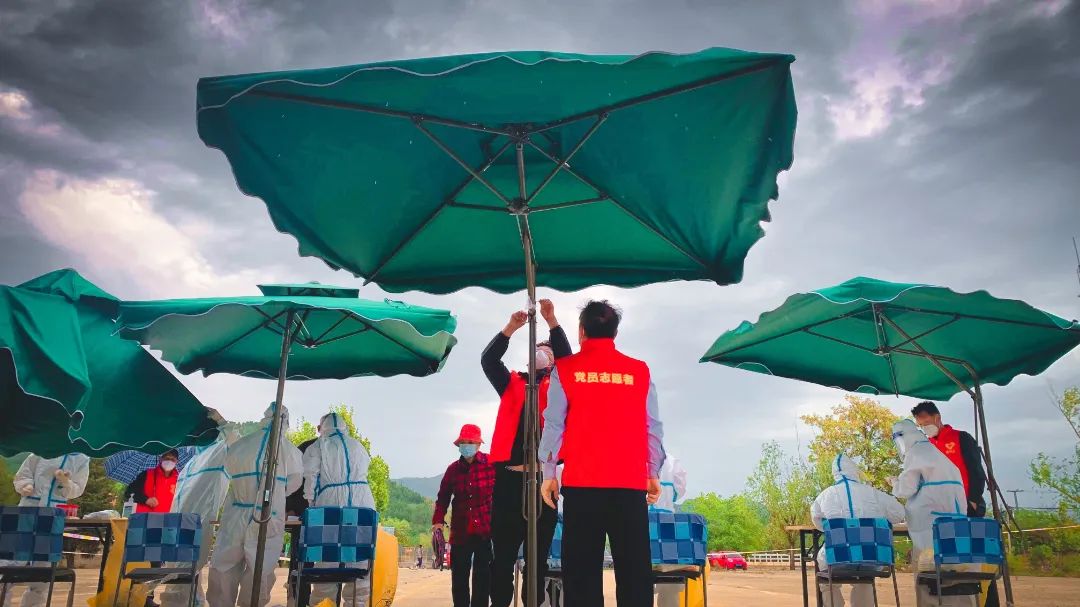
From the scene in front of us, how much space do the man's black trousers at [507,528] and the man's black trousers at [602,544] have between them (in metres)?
1.27

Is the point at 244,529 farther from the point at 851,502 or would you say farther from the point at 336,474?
the point at 851,502

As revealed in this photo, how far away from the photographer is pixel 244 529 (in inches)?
260

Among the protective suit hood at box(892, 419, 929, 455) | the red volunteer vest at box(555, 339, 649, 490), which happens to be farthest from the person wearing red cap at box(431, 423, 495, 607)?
the protective suit hood at box(892, 419, 929, 455)

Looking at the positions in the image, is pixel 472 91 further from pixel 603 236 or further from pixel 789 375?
→ pixel 789 375

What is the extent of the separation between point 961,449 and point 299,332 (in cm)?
655

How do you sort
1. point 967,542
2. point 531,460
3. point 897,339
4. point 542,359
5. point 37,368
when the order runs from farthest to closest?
point 897,339
point 967,542
point 542,359
point 37,368
point 531,460

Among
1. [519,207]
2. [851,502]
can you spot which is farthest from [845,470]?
[519,207]

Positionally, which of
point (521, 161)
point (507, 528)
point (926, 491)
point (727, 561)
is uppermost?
point (521, 161)

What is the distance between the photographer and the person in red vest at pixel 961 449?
23.3 feet

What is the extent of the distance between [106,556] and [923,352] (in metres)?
7.98

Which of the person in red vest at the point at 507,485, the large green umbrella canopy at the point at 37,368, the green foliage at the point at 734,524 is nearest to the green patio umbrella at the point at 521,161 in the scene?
the person in red vest at the point at 507,485

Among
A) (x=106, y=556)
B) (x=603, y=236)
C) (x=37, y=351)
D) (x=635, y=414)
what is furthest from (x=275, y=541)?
(x=635, y=414)

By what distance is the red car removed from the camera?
3659 cm

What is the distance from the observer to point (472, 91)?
11.6ft
